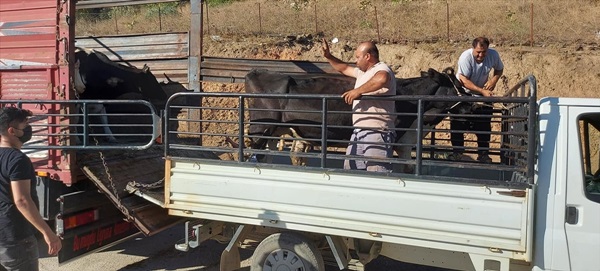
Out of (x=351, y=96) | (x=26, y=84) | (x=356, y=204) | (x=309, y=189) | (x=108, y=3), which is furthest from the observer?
(x=108, y=3)

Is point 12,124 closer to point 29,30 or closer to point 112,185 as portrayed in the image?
point 112,185

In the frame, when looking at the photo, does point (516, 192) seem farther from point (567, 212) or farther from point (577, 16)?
point (577, 16)

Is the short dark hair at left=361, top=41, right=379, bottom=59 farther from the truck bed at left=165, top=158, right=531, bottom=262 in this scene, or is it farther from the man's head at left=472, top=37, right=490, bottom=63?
the man's head at left=472, top=37, right=490, bottom=63

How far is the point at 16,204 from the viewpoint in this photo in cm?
351

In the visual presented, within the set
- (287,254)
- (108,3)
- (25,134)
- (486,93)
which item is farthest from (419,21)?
(25,134)

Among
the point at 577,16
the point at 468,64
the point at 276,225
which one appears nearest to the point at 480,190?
the point at 276,225

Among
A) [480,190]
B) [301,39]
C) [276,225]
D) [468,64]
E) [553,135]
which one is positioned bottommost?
[276,225]

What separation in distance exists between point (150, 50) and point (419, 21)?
11.1 metres

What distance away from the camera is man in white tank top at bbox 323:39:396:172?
4480 millimetres

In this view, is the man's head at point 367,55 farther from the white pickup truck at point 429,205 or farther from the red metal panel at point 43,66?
the red metal panel at point 43,66

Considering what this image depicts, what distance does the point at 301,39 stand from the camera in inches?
621

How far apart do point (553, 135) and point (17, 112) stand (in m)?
3.95

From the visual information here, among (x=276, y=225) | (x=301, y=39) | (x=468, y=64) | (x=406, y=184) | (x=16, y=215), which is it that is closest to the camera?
(x=16, y=215)

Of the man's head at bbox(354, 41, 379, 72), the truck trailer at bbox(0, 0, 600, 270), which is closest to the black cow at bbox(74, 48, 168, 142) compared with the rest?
the truck trailer at bbox(0, 0, 600, 270)
